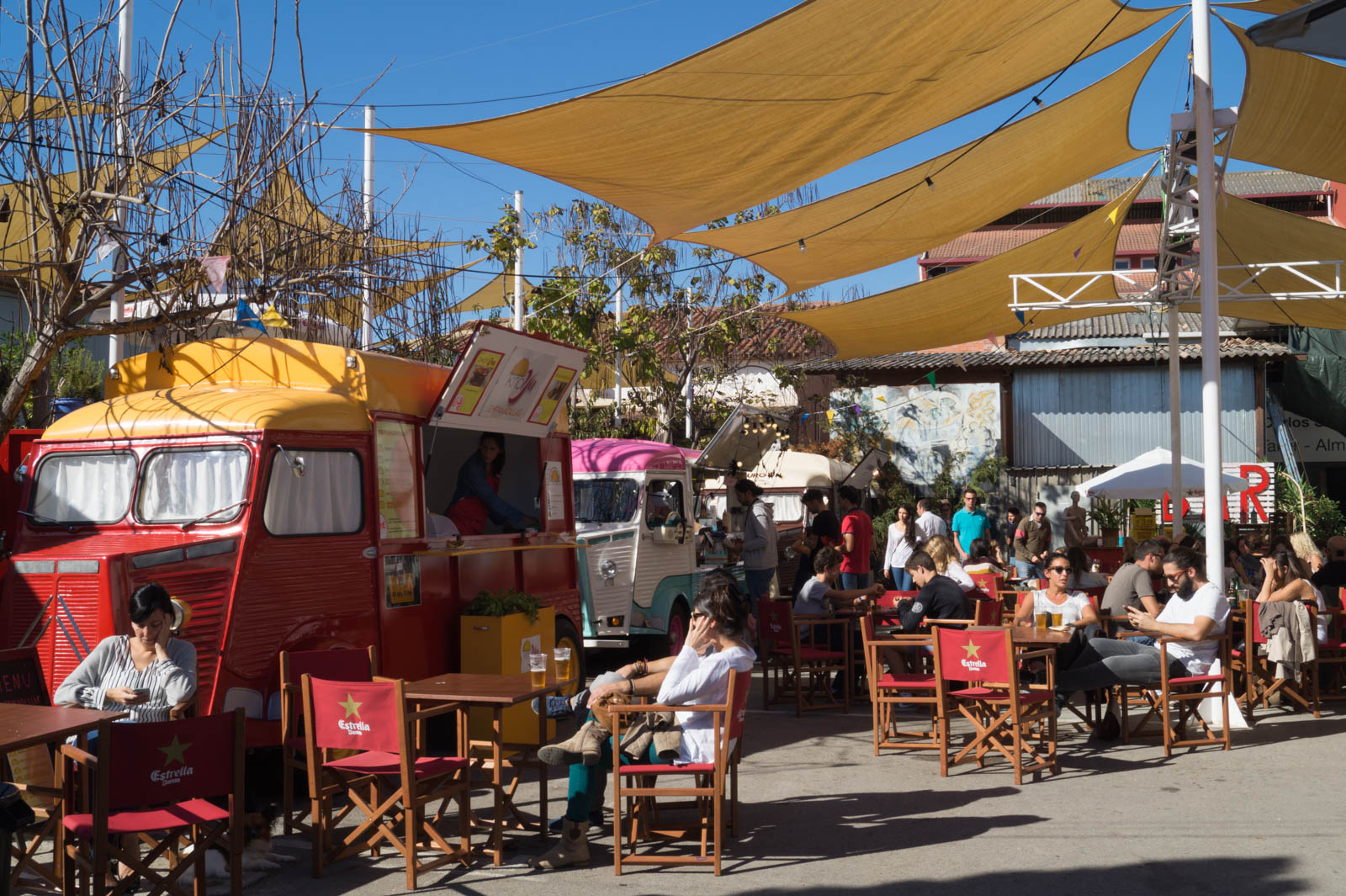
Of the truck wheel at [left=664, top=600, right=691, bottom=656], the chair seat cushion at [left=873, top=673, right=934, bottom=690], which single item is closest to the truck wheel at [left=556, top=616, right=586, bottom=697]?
the truck wheel at [left=664, top=600, right=691, bottom=656]

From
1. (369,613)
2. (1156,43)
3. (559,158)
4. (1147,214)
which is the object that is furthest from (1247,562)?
(1147,214)

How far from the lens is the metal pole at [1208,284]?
8.82 metres

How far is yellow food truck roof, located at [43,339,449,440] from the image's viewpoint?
6.86 m

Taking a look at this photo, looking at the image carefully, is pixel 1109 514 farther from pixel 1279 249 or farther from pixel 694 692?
pixel 694 692

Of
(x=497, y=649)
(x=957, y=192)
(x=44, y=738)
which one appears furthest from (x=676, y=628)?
(x=44, y=738)

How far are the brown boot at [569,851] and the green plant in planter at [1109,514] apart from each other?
62.5ft

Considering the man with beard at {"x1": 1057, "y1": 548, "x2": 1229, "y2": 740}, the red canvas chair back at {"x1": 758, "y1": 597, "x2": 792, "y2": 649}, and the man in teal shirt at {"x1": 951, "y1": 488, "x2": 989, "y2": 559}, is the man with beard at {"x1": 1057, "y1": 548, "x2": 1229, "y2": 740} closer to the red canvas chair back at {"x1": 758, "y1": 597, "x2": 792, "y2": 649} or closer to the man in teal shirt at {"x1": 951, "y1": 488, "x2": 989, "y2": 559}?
the red canvas chair back at {"x1": 758, "y1": 597, "x2": 792, "y2": 649}

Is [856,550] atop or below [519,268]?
below

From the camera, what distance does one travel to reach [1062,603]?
860 cm

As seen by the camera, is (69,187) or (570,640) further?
(570,640)

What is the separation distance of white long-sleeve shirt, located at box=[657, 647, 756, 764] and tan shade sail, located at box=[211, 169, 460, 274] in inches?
190

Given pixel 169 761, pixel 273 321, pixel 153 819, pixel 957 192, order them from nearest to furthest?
pixel 169 761 → pixel 153 819 → pixel 273 321 → pixel 957 192

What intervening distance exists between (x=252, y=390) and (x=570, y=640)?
3489 mm

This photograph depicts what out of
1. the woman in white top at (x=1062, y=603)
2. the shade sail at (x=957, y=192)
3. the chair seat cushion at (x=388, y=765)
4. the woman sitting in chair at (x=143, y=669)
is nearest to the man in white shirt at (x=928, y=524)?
the shade sail at (x=957, y=192)
